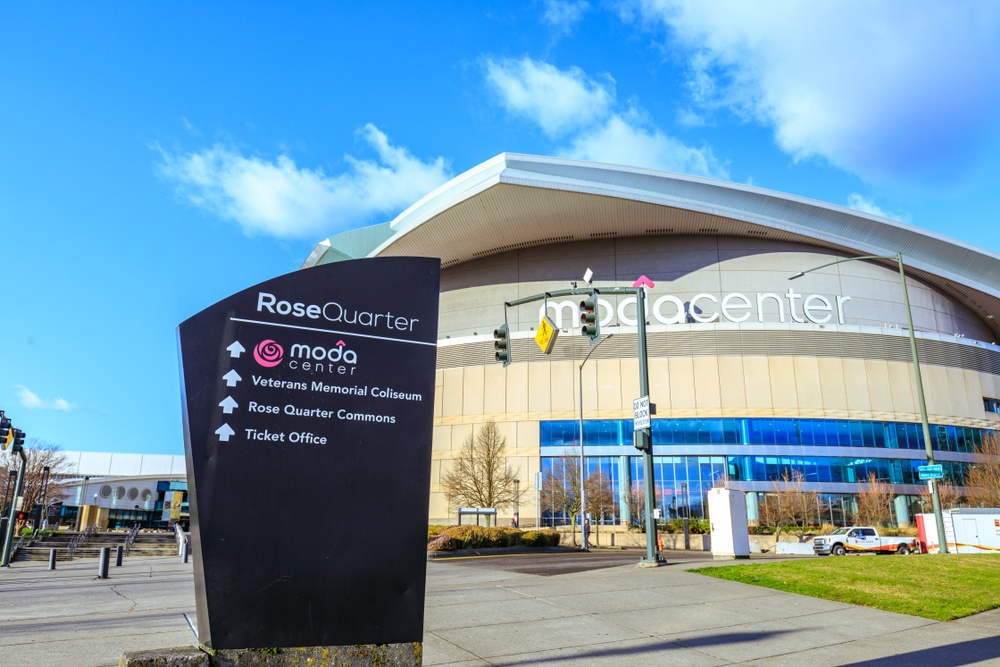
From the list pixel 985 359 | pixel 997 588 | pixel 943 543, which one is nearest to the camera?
pixel 997 588

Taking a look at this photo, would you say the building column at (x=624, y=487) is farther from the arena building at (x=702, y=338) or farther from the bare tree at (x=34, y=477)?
the bare tree at (x=34, y=477)

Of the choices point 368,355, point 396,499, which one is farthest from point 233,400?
point 396,499

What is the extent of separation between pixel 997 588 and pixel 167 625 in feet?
48.5

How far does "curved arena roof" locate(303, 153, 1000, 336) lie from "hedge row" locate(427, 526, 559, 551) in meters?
36.6

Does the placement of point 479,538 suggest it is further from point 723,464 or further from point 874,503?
point 874,503

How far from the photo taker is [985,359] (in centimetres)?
6500

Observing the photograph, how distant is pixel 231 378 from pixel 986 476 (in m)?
66.0

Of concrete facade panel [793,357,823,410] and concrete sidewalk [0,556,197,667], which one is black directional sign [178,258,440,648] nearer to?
concrete sidewalk [0,556,197,667]

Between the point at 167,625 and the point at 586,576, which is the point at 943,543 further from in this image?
the point at 167,625

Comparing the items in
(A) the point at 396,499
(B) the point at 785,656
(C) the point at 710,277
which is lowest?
(B) the point at 785,656

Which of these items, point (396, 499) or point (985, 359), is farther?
point (985, 359)

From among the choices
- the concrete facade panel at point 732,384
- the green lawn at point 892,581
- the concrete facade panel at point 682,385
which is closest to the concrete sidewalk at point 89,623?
the green lawn at point 892,581

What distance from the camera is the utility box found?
21.6 meters

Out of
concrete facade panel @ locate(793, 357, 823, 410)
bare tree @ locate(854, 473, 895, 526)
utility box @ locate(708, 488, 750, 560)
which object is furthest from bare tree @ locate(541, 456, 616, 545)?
utility box @ locate(708, 488, 750, 560)
